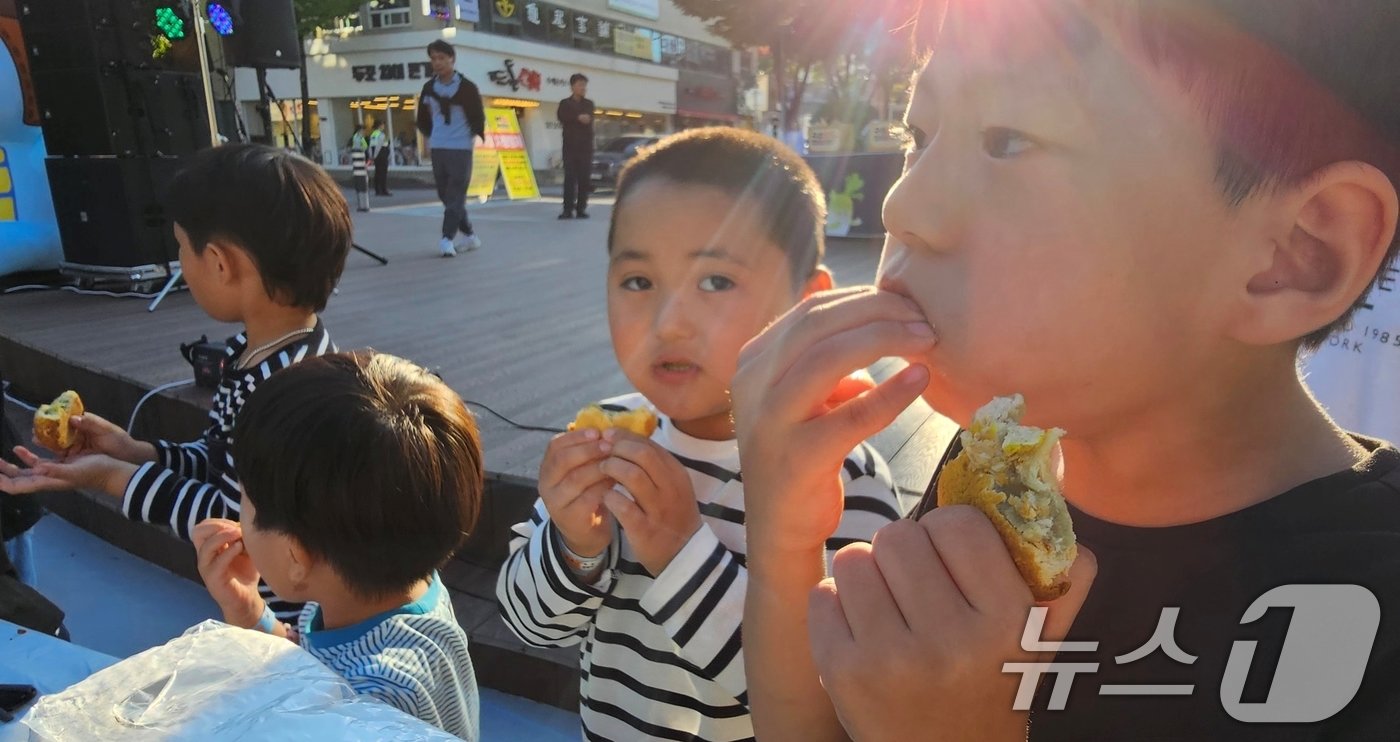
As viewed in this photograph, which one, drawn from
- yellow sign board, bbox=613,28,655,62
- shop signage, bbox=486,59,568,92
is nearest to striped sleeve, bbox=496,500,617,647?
shop signage, bbox=486,59,568,92

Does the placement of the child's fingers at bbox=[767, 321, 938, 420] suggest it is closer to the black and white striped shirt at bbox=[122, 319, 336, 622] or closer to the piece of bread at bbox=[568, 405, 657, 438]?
the piece of bread at bbox=[568, 405, 657, 438]

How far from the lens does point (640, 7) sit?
120 ft

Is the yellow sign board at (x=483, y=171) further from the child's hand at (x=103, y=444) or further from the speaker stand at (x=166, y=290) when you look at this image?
the child's hand at (x=103, y=444)

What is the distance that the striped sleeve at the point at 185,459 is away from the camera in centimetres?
255

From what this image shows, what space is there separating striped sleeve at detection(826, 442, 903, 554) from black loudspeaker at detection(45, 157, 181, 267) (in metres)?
7.32

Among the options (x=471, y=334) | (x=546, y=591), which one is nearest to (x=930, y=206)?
(x=546, y=591)

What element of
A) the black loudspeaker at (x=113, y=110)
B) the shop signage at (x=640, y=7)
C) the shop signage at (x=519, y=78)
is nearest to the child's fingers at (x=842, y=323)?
the black loudspeaker at (x=113, y=110)

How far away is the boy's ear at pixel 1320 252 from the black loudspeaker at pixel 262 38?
30.1 feet

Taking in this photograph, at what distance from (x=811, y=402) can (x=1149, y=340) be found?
0.99ft

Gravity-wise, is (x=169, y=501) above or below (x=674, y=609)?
below

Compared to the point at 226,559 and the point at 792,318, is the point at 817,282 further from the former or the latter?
the point at 226,559

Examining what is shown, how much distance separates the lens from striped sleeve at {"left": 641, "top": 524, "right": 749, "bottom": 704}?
125cm

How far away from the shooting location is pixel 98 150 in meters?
6.88

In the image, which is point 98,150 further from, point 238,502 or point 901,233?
point 901,233
